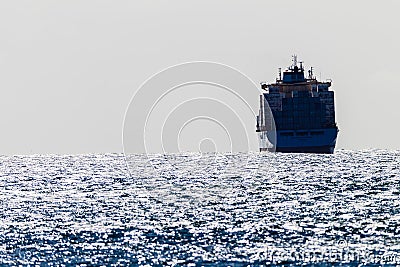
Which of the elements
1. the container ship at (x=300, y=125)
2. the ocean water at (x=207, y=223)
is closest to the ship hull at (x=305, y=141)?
the container ship at (x=300, y=125)

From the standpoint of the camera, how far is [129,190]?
108812 millimetres

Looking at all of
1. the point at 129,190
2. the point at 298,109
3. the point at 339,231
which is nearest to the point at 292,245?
the point at 339,231

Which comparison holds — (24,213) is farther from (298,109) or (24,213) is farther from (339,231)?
(298,109)

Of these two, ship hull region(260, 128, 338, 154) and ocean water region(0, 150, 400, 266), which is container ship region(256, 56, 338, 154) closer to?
ship hull region(260, 128, 338, 154)

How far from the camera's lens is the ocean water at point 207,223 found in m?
50.8

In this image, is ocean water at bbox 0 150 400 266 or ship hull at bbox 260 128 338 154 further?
ship hull at bbox 260 128 338 154

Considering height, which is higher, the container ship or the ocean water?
the container ship

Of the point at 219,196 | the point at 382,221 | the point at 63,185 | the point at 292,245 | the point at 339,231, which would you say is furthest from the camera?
the point at 63,185

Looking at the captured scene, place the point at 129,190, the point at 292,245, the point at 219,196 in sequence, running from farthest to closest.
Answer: the point at 129,190
the point at 219,196
the point at 292,245

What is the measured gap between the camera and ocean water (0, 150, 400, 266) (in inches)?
1998

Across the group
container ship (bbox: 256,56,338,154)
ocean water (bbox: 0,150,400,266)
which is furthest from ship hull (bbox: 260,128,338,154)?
ocean water (bbox: 0,150,400,266)

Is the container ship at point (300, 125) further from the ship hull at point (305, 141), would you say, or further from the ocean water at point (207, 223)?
the ocean water at point (207, 223)

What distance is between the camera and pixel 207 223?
66.7 m

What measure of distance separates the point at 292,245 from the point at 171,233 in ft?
35.0
